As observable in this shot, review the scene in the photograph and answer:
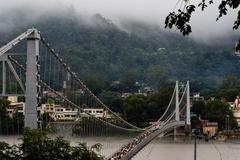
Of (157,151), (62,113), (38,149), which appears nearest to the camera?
(38,149)

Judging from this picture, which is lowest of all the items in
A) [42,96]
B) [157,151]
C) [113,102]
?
[157,151]

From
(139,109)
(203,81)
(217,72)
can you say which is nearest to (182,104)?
(139,109)

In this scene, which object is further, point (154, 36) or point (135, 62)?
point (154, 36)

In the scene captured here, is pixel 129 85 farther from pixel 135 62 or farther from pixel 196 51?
pixel 196 51

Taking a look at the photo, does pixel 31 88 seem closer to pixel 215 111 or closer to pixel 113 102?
pixel 113 102

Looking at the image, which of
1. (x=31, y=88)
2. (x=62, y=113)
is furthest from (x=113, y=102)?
(x=31, y=88)

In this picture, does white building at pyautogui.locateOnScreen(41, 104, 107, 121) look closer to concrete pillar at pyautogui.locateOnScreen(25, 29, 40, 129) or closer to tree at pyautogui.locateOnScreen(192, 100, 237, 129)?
concrete pillar at pyautogui.locateOnScreen(25, 29, 40, 129)
